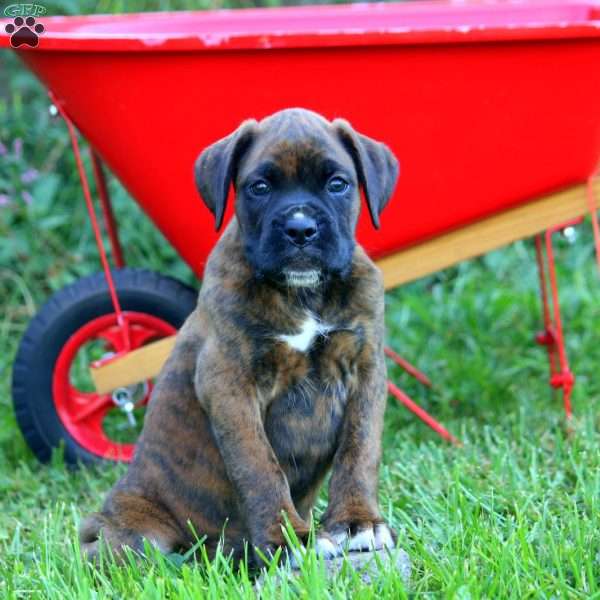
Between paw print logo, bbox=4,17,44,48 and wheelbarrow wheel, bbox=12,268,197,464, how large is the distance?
888 mm

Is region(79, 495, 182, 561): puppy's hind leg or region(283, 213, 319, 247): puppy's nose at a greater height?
region(283, 213, 319, 247): puppy's nose

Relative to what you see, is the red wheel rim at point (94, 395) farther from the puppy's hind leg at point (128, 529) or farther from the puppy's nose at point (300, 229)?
the puppy's nose at point (300, 229)

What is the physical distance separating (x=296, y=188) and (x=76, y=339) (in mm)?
1608

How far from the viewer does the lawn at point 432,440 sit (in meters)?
2.71

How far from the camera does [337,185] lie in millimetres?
2908

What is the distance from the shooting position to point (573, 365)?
4.94 m

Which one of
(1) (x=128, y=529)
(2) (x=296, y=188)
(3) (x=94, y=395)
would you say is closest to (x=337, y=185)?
Result: (2) (x=296, y=188)

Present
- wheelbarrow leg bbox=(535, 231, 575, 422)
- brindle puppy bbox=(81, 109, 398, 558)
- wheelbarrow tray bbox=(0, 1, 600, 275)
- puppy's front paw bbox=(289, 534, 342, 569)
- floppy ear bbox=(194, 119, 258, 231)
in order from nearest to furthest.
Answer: puppy's front paw bbox=(289, 534, 342, 569) → brindle puppy bbox=(81, 109, 398, 558) → floppy ear bbox=(194, 119, 258, 231) → wheelbarrow tray bbox=(0, 1, 600, 275) → wheelbarrow leg bbox=(535, 231, 575, 422)

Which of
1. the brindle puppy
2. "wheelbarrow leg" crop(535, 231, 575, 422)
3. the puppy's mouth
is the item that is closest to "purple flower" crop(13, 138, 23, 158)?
"wheelbarrow leg" crop(535, 231, 575, 422)

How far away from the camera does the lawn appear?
8.87 feet

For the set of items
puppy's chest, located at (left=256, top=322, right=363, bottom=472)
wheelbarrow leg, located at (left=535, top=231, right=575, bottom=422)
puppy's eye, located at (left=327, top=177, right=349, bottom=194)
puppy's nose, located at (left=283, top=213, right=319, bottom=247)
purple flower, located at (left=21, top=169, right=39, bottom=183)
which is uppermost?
puppy's eye, located at (left=327, top=177, right=349, bottom=194)

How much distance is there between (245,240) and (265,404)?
16.0 inches

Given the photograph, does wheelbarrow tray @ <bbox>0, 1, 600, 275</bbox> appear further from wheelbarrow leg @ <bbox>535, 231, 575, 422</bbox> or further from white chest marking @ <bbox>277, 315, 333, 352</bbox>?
white chest marking @ <bbox>277, 315, 333, 352</bbox>

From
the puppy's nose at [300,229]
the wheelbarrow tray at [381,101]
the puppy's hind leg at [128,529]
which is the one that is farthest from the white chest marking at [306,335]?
the wheelbarrow tray at [381,101]
